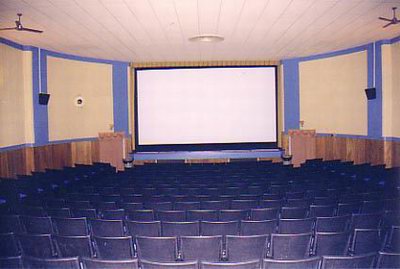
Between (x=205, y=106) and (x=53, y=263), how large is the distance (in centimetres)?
1417

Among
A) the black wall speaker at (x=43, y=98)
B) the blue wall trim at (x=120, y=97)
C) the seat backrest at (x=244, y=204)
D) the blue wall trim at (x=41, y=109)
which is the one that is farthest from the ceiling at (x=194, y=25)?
the seat backrest at (x=244, y=204)

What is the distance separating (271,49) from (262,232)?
10049 millimetres

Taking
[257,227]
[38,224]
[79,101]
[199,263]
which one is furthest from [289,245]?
[79,101]

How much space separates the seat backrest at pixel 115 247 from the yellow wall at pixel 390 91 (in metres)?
10.9

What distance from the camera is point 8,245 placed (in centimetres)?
481

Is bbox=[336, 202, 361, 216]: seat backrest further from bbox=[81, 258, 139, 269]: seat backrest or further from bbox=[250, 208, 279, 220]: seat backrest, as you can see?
bbox=[81, 258, 139, 269]: seat backrest

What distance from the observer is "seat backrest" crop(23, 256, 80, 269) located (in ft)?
12.3

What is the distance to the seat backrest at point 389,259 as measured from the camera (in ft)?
12.2

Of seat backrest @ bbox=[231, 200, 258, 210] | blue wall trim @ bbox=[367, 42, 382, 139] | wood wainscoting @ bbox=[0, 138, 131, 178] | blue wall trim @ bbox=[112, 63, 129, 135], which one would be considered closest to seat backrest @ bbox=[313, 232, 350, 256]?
seat backrest @ bbox=[231, 200, 258, 210]

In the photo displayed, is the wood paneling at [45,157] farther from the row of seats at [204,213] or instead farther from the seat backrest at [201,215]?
the seat backrest at [201,215]

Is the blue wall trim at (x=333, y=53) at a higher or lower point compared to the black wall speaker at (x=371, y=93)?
higher

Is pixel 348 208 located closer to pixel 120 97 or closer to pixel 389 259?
pixel 389 259

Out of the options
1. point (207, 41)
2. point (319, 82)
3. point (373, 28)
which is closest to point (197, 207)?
point (207, 41)

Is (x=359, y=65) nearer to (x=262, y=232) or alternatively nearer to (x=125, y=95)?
(x=125, y=95)
